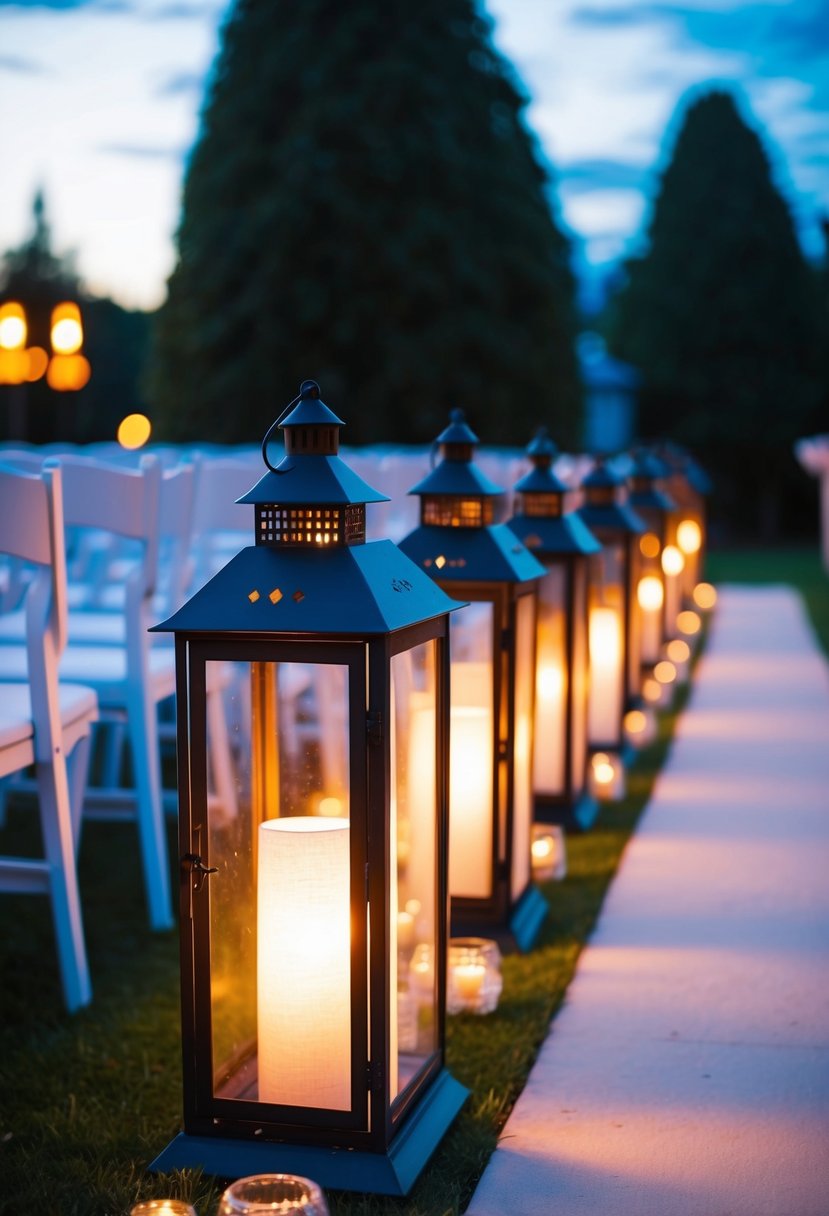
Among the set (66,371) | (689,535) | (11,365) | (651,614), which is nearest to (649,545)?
(651,614)

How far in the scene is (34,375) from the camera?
2039cm

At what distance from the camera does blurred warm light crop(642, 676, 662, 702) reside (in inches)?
317

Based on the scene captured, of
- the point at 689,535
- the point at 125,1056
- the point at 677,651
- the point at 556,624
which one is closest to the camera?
the point at 125,1056

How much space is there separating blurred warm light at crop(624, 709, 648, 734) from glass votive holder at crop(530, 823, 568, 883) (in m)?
2.22

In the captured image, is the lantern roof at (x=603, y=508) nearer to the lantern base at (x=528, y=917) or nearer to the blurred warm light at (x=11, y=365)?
the lantern base at (x=528, y=917)

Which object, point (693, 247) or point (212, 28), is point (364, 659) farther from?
point (693, 247)

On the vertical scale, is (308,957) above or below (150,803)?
above

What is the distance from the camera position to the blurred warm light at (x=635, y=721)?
6.85 meters

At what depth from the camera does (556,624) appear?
4.89 m

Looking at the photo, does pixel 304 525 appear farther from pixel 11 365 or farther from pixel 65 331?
pixel 65 331

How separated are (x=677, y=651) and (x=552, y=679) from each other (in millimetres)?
4775

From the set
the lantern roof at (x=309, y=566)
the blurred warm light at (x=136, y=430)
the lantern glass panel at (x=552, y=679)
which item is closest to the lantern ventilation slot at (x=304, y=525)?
the lantern roof at (x=309, y=566)

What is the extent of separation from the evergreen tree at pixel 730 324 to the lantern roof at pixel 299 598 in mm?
27400

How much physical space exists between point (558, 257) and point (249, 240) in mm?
5976
